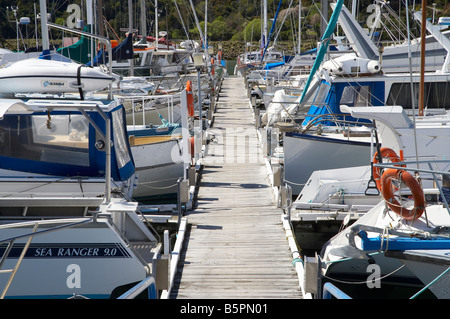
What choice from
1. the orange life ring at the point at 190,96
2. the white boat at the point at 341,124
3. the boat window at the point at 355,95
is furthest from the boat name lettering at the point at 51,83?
the boat window at the point at 355,95

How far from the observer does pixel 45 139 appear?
9.14 meters

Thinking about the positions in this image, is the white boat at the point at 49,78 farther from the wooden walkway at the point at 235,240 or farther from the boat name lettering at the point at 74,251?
the boat name lettering at the point at 74,251

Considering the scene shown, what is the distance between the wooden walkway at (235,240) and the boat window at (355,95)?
103 inches

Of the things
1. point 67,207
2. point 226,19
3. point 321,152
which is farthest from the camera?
point 226,19

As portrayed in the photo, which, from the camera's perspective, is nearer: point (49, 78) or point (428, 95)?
point (49, 78)

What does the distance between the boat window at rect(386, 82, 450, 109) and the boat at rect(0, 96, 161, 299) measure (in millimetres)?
8096

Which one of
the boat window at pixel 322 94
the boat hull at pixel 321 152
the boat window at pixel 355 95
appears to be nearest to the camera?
the boat hull at pixel 321 152

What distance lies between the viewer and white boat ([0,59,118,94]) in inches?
374

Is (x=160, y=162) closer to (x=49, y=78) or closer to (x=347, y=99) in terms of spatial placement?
(x=49, y=78)

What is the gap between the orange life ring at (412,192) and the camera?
27.1 feet

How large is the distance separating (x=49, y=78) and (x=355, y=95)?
855cm

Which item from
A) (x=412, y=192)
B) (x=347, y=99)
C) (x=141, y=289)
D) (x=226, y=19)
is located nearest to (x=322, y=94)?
(x=347, y=99)

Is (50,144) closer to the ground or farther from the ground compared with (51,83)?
closer to the ground

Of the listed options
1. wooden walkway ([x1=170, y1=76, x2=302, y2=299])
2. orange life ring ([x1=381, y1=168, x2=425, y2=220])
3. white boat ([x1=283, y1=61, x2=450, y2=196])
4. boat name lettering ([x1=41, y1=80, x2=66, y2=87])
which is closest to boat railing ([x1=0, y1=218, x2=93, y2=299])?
wooden walkway ([x1=170, y1=76, x2=302, y2=299])
